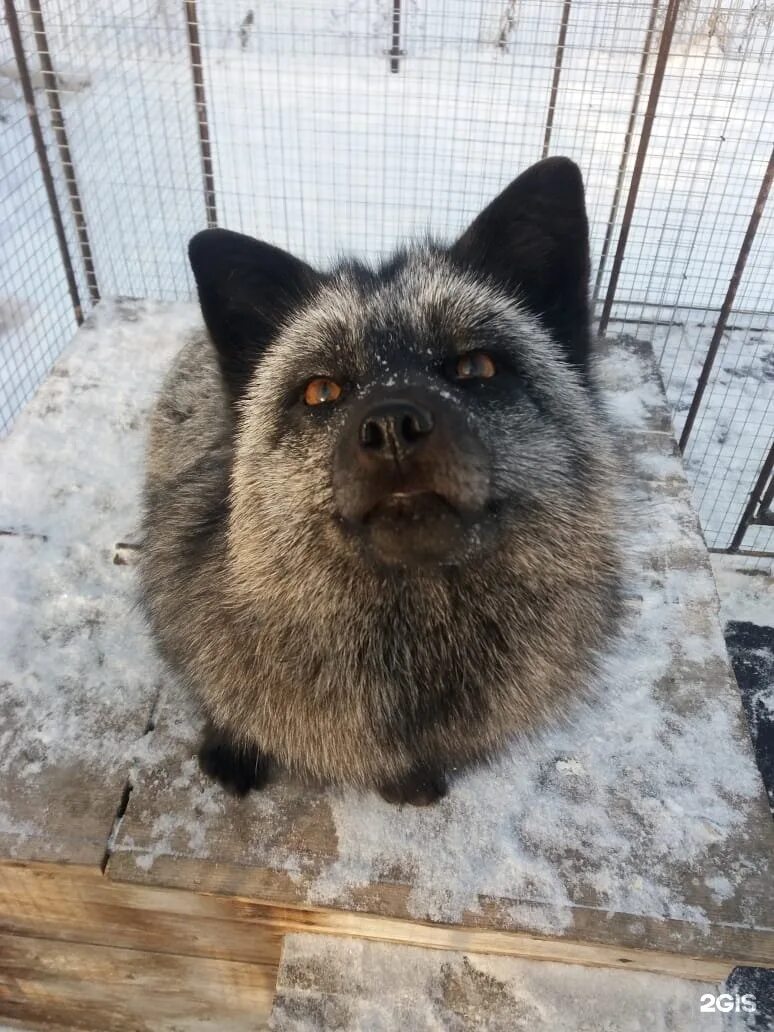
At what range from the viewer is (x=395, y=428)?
1.26 metres

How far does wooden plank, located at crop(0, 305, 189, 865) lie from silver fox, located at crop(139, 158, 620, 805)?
357 mm

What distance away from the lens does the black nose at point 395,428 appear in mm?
1261

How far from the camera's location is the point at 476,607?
1616 mm

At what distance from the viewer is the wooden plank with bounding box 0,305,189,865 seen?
2039mm

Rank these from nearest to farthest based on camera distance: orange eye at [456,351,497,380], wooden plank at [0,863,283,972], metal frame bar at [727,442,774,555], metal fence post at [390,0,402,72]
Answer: orange eye at [456,351,497,380]
wooden plank at [0,863,283,972]
metal frame bar at [727,442,774,555]
metal fence post at [390,0,402,72]

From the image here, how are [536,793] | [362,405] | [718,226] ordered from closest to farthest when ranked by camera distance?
1. [362,405]
2. [536,793]
3. [718,226]

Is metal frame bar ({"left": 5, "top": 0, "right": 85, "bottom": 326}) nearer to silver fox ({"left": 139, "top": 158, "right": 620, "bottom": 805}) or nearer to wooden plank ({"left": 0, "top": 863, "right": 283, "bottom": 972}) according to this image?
silver fox ({"left": 139, "top": 158, "right": 620, "bottom": 805})

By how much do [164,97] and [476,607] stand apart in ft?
18.9

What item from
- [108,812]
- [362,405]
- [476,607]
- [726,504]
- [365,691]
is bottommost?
[726,504]

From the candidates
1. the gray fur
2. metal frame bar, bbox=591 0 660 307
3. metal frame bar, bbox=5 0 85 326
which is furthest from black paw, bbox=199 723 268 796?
metal frame bar, bbox=5 0 85 326

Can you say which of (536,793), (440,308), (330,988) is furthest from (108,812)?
(440,308)

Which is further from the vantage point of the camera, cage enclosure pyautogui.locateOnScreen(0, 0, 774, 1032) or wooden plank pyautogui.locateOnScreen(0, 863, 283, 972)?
wooden plank pyautogui.locateOnScreen(0, 863, 283, 972)

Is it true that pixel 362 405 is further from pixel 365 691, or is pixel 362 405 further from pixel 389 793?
pixel 389 793

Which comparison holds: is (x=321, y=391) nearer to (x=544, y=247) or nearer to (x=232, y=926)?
(x=544, y=247)
